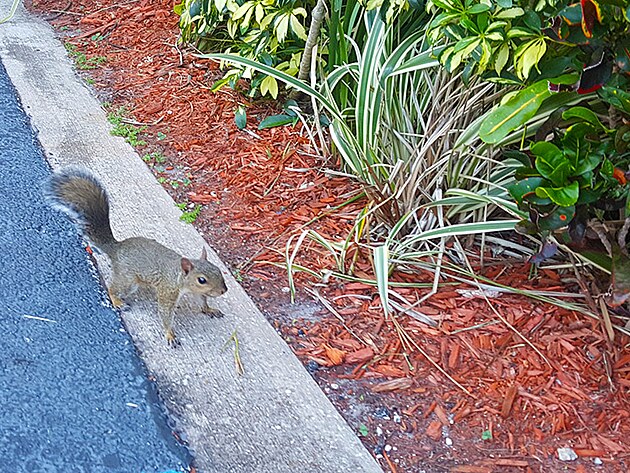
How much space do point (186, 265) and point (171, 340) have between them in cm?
26

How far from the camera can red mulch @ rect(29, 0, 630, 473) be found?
2.20 meters

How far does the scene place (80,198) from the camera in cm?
261

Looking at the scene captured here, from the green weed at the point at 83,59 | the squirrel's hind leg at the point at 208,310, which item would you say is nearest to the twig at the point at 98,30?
the green weed at the point at 83,59

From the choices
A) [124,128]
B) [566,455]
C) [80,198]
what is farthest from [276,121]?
[566,455]

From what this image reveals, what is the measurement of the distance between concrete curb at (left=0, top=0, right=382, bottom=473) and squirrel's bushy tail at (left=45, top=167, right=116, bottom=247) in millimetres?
347

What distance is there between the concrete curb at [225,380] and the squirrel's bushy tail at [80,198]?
35 centimetres

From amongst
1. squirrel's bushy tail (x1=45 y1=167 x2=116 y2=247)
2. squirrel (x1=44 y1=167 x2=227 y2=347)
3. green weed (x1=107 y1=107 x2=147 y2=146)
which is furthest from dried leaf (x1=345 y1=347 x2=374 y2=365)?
green weed (x1=107 y1=107 x2=147 y2=146)

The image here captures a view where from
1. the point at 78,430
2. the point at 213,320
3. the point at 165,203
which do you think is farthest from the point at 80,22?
the point at 78,430

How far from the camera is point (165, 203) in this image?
128 inches

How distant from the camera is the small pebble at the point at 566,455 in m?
2.15

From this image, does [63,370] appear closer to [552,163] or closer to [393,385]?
[393,385]

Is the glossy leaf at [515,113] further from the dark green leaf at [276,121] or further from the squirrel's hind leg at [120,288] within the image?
the dark green leaf at [276,121]

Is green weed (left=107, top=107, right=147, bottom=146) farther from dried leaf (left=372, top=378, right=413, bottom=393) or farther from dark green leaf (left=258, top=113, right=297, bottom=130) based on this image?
dried leaf (left=372, top=378, right=413, bottom=393)

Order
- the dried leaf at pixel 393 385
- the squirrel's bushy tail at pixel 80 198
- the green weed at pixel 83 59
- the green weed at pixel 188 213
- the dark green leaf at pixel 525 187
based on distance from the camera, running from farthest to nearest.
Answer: the green weed at pixel 83 59, the green weed at pixel 188 213, the squirrel's bushy tail at pixel 80 198, the dried leaf at pixel 393 385, the dark green leaf at pixel 525 187
